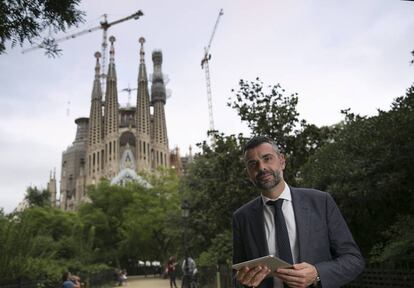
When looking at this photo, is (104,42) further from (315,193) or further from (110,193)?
(315,193)

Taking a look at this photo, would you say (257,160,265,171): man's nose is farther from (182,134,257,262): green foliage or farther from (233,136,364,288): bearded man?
(182,134,257,262): green foliage

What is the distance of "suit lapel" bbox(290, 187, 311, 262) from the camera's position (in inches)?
88.6

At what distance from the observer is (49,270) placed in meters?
16.2

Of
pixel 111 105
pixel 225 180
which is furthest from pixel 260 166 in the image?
pixel 111 105

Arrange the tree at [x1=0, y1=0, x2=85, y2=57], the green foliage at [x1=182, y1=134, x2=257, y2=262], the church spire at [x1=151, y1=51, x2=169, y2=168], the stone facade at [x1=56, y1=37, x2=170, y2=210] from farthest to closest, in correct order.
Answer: the church spire at [x1=151, y1=51, x2=169, y2=168]
the stone facade at [x1=56, y1=37, x2=170, y2=210]
the green foliage at [x1=182, y1=134, x2=257, y2=262]
the tree at [x1=0, y1=0, x2=85, y2=57]

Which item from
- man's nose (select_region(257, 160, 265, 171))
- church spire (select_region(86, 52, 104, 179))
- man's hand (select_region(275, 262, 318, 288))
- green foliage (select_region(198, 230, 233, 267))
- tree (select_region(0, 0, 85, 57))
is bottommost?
man's hand (select_region(275, 262, 318, 288))

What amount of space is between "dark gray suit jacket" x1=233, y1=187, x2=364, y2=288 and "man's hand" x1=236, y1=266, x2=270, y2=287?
0.62 ft

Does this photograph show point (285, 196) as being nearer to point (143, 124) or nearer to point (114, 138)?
point (114, 138)

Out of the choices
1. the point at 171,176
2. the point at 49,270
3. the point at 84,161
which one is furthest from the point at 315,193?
the point at 84,161

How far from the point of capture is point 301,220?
91.0 inches

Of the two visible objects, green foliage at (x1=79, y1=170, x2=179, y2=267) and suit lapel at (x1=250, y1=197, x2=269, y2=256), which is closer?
suit lapel at (x1=250, y1=197, x2=269, y2=256)

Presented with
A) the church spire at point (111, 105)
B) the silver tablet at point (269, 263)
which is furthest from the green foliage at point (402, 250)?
the church spire at point (111, 105)

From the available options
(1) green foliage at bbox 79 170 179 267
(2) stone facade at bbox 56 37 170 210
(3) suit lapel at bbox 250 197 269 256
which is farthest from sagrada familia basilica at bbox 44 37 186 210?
(3) suit lapel at bbox 250 197 269 256

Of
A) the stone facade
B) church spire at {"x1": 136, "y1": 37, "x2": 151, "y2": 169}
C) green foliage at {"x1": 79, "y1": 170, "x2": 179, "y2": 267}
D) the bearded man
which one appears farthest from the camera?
church spire at {"x1": 136, "y1": 37, "x2": 151, "y2": 169}
